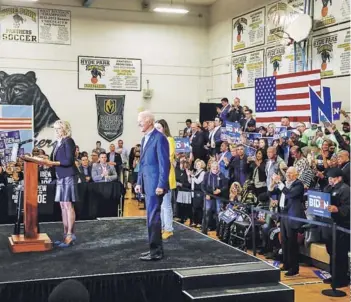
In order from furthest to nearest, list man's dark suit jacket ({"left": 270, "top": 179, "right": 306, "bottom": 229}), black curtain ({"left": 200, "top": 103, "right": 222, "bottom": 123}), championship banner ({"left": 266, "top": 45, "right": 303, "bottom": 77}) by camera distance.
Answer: black curtain ({"left": 200, "top": 103, "right": 222, "bottom": 123}) < championship banner ({"left": 266, "top": 45, "right": 303, "bottom": 77}) < man's dark suit jacket ({"left": 270, "top": 179, "right": 306, "bottom": 229})

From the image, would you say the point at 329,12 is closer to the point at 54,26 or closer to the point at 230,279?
the point at 230,279

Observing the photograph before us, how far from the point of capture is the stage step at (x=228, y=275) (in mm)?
5289

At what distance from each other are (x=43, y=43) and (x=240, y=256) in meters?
13.1

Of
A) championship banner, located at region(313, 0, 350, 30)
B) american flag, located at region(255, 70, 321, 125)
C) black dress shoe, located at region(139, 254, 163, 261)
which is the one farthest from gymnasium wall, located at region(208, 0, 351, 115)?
black dress shoe, located at region(139, 254, 163, 261)

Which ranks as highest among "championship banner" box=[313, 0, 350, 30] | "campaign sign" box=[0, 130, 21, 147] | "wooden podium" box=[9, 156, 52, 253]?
"championship banner" box=[313, 0, 350, 30]

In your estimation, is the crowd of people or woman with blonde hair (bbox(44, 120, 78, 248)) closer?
woman with blonde hair (bbox(44, 120, 78, 248))

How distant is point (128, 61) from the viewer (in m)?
18.3

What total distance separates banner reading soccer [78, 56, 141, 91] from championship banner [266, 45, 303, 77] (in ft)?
16.9

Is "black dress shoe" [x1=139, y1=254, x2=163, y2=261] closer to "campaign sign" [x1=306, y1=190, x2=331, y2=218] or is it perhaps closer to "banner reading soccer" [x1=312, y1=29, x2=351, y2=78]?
"campaign sign" [x1=306, y1=190, x2=331, y2=218]

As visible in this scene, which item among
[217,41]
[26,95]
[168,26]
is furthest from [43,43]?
[217,41]

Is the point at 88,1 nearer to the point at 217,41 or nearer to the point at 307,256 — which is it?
the point at 217,41

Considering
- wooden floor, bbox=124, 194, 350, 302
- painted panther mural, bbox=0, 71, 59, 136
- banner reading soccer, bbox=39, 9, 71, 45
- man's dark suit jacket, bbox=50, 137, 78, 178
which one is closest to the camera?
man's dark suit jacket, bbox=50, 137, 78, 178

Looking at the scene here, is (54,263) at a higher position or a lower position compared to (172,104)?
lower

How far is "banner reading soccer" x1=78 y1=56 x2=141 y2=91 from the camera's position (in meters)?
17.9
